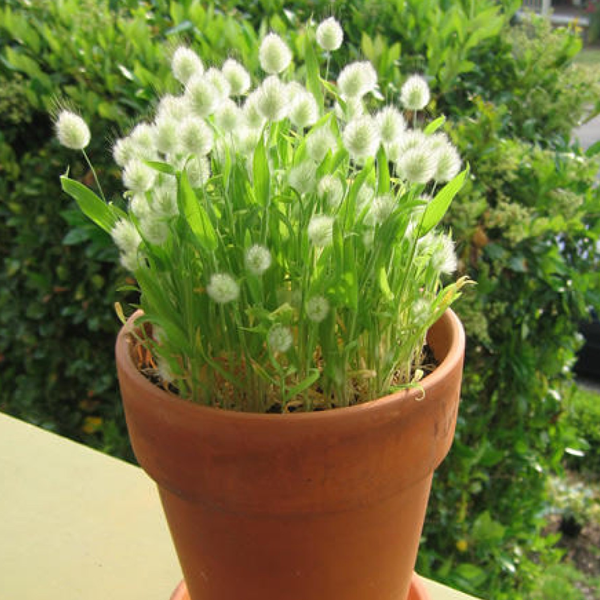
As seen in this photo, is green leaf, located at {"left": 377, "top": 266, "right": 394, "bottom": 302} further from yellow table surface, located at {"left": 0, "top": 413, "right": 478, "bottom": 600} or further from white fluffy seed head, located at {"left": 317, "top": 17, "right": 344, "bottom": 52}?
yellow table surface, located at {"left": 0, "top": 413, "right": 478, "bottom": 600}

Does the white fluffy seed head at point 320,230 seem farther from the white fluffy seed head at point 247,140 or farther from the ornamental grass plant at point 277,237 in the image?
the white fluffy seed head at point 247,140

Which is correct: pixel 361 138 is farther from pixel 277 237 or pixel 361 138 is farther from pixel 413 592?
pixel 413 592

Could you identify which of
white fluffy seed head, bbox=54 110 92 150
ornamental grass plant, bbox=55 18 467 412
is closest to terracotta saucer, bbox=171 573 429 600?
ornamental grass plant, bbox=55 18 467 412

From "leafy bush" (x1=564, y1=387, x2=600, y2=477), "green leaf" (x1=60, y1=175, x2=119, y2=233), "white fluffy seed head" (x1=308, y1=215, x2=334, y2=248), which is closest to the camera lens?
"white fluffy seed head" (x1=308, y1=215, x2=334, y2=248)

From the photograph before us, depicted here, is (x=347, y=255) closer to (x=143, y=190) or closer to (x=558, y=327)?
(x=143, y=190)

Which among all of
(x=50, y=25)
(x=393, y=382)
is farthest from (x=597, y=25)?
(x=393, y=382)

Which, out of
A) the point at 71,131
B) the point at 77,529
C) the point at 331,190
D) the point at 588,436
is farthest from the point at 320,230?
the point at 588,436
